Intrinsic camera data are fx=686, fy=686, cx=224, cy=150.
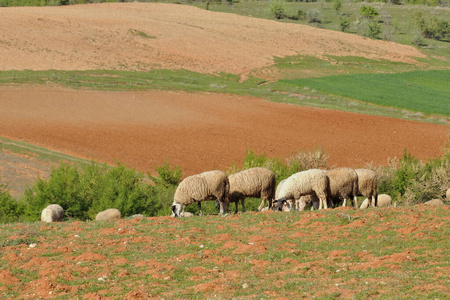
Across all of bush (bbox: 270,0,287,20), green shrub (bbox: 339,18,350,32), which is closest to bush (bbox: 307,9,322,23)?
bush (bbox: 270,0,287,20)

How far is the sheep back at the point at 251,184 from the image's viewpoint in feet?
77.9

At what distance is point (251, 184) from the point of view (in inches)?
936

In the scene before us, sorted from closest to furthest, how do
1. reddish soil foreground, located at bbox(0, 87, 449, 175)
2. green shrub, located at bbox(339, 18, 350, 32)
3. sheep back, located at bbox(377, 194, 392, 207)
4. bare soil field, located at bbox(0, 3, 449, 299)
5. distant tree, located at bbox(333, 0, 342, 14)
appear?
bare soil field, located at bbox(0, 3, 449, 299) < sheep back, located at bbox(377, 194, 392, 207) < reddish soil foreground, located at bbox(0, 87, 449, 175) < green shrub, located at bbox(339, 18, 350, 32) < distant tree, located at bbox(333, 0, 342, 14)

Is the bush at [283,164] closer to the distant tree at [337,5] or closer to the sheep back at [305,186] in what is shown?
the sheep back at [305,186]

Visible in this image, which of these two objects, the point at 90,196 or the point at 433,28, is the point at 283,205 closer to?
the point at 90,196

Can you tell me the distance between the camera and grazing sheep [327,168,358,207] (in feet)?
77.8

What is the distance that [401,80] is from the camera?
82375mm

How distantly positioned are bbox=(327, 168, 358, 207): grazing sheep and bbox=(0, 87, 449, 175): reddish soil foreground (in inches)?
593

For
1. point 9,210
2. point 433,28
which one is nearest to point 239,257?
point 9,210

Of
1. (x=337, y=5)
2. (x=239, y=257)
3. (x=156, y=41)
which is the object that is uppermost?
(x=337, y=5)

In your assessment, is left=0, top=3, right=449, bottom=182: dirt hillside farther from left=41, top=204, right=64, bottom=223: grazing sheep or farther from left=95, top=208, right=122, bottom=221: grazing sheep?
left=95, top=208, right=122, bottom=221: grazing sheep

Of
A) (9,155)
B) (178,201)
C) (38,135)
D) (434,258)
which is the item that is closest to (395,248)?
(434,258)

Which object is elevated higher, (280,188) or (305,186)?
(305,186)

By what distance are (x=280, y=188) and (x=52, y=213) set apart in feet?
26.8
